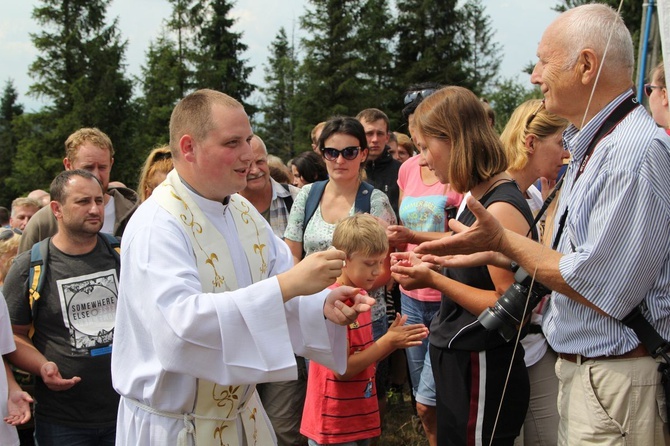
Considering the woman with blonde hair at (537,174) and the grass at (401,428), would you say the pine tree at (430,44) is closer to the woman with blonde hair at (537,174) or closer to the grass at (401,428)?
the grass at (401,428)

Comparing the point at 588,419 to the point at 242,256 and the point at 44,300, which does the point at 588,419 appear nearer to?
the point at 242,256

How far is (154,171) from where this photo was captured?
5031mm

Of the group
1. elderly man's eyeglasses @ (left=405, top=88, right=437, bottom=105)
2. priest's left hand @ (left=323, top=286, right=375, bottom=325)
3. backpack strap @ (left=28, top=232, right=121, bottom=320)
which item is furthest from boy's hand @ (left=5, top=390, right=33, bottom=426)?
elderly man's eyeglasses @ (left=405, top=88, right=437, bottom=105)

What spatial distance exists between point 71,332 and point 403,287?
2.14m

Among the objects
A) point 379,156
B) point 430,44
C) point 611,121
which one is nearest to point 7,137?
point 430,44

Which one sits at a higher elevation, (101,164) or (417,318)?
(101,164)

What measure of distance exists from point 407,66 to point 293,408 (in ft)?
136

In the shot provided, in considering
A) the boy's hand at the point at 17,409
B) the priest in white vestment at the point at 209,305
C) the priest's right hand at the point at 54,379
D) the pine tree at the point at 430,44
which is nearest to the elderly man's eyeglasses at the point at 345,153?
the priest in white vestment at the point at 209,305

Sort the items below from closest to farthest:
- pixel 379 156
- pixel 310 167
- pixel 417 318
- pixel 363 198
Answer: pixel 417 318 → pixel 363 198 → pixel 379 156 → pixel 310 167

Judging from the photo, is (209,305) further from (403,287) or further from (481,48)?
(481,48)

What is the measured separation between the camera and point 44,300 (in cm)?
404

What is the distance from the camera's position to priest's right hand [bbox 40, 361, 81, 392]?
3828mm

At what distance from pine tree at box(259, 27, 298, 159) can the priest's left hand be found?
130 ft

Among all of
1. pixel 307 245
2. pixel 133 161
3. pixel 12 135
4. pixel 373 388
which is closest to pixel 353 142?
pixel 307 245
